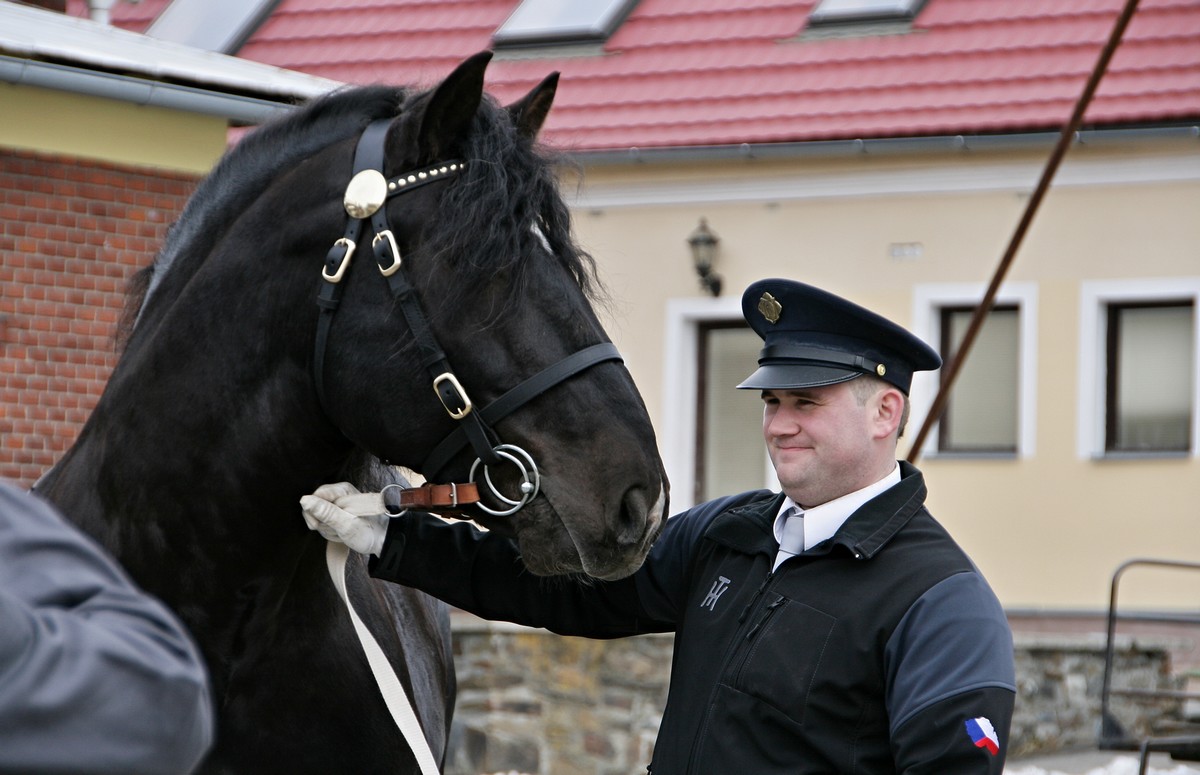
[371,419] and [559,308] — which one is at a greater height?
[559,308]

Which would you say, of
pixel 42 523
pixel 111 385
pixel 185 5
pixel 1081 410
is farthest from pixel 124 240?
pixel 185 5

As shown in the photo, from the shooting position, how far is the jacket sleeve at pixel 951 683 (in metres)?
2.37

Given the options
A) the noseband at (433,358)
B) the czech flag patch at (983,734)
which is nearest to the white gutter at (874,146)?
the noseband at (433,358)

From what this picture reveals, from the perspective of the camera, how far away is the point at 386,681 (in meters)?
2.90

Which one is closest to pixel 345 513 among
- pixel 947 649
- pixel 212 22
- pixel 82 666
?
pixel 947 649

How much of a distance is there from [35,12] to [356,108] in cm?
472

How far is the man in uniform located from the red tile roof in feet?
30.0

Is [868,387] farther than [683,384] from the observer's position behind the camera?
No

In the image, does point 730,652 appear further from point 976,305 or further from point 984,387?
point 984,387

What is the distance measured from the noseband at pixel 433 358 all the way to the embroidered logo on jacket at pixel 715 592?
46 cm

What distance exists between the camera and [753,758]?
2.62 m

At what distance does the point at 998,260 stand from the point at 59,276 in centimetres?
721

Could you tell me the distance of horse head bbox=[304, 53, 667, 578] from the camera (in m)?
2.57

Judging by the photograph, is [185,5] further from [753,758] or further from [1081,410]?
[753,758]
